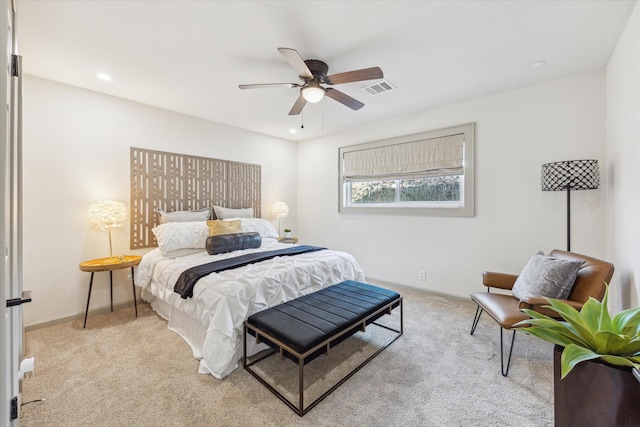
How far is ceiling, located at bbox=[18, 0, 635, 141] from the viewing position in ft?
5.88

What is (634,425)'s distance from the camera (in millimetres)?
864

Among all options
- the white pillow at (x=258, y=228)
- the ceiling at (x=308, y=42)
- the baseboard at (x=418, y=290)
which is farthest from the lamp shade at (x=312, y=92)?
the baseboard at (x=418, y=290)

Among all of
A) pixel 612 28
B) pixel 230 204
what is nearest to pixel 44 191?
pixel 230 204

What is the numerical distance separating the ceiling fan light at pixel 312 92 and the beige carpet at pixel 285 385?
2.24 metres

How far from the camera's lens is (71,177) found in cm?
289

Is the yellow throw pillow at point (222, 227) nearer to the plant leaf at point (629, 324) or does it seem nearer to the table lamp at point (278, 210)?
the table lamp at point (278, 210)

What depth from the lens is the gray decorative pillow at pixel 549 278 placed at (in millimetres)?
2033

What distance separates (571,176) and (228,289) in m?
3.13

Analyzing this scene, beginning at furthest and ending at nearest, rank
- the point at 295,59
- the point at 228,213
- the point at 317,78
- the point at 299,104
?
the point at 228,213
the point at 299,104
the point at 317,78
the point at 295,59

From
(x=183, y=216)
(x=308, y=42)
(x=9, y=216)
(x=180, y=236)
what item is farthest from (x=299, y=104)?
(x=9, y=216)

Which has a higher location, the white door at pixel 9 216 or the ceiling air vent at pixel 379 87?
the ceiling air vent at pixel 379 87

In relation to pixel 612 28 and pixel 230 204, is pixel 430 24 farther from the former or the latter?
pixel 230 204

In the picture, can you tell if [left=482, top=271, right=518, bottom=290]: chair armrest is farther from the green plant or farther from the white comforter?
the green plant

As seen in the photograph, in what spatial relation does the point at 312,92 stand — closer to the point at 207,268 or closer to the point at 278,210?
the point at 207,268
